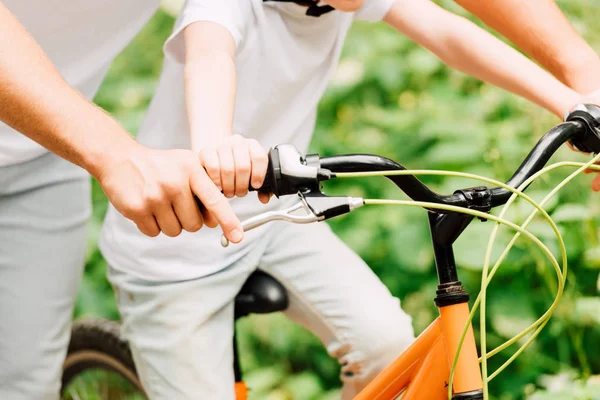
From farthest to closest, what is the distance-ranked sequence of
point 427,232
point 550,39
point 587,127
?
1. point 427,232
2. point 550,39
3. point 587,127

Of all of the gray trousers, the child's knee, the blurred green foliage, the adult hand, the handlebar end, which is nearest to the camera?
the adult hand

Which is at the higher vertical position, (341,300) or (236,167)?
(236,167)

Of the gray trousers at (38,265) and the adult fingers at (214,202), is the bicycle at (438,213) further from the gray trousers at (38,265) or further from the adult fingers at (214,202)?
the gray trousers at (38,265)

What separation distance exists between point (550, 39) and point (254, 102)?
479 millimetres

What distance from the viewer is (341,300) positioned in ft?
4.31

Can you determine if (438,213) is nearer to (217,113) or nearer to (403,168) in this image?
(403,168)

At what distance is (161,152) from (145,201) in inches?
2.2

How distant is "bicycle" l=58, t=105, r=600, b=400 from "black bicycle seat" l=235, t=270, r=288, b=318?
0.26 meters

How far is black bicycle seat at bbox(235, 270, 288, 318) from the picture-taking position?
4.33 ft

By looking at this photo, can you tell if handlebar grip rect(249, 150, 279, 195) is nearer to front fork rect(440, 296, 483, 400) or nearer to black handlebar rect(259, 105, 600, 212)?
black handlebar rect(259, 105, 600, 212)

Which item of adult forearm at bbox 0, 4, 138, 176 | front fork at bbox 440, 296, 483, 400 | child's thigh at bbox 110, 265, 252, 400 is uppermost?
adult forearm at bbox 0, 4, 138, 176

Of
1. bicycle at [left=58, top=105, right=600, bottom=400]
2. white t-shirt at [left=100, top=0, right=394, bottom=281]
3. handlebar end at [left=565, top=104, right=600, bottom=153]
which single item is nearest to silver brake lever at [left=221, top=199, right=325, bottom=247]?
bicycle at [left=58, top=105, right=600, bottom=400]

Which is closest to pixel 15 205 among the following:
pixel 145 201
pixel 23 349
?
pixel 23 349

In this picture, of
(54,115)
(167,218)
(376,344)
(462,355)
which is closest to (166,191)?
(167,218)
